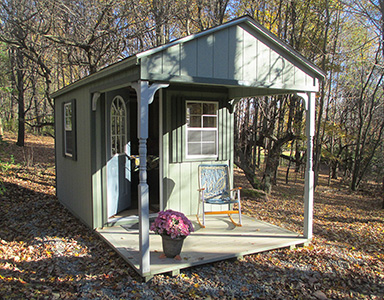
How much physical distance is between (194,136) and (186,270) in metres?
2.68

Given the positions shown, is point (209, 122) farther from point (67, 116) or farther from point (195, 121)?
point (67, 116)

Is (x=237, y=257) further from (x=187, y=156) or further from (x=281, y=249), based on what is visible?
(x=187, y=156)

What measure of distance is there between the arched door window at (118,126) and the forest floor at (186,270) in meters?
1.51

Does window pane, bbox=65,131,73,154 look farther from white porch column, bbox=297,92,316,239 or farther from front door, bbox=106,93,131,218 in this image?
white porch column, bbox=297,92,316,239

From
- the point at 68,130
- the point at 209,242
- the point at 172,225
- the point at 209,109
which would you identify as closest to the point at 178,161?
the point at 209,109

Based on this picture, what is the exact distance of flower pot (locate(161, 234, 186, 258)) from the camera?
4.00m

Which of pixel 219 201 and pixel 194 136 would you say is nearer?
pixel 219 201

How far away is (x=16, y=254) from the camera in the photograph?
177 inches

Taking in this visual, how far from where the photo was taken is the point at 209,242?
4754 millimetres

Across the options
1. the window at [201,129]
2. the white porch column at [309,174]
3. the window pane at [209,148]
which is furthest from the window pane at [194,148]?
the white porch column at [309,174]

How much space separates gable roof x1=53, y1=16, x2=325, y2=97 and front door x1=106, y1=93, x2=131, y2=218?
703 mm

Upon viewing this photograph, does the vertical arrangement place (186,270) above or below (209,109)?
below

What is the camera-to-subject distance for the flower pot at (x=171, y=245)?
4004mm

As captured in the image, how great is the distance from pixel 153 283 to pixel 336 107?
44.2 feet
